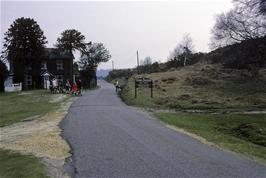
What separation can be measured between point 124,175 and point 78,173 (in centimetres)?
109

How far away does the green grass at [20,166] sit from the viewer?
11117 mm

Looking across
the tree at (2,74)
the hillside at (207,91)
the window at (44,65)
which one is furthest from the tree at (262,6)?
the window at (44,65)

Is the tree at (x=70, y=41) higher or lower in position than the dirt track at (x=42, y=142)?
higher

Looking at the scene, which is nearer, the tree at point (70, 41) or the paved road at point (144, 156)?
the paved road at point (144, 156)

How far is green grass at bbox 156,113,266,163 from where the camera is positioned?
53.6ft

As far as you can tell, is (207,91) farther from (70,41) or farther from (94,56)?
(94,56)

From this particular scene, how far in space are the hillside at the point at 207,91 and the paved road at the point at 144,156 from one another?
16.9m

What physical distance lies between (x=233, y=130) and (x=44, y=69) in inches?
2589

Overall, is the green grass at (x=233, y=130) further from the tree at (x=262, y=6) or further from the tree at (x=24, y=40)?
the tree at (x=24, y=40)

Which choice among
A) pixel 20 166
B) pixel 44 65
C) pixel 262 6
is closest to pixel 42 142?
pixel 20 166

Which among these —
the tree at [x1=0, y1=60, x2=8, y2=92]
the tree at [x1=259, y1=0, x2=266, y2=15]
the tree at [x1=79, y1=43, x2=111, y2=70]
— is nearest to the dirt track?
the tree at [x1=259, y1=0, x2=266, y2=15]

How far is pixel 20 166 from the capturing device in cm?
1223

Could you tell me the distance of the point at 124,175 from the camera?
10.7 m

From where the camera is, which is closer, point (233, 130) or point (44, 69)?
point (233, 130)
